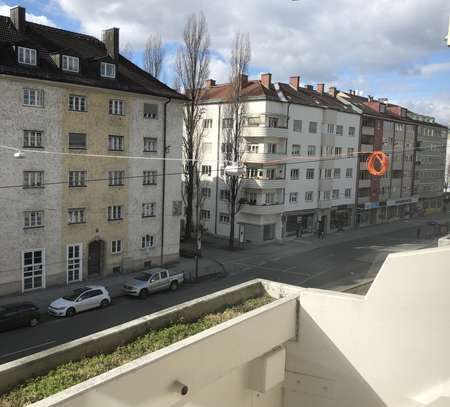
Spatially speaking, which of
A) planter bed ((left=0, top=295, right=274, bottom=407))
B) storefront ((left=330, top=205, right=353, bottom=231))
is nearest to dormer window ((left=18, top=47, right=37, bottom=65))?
planter bed ((left=0, top=295, right=274, bottom=407))

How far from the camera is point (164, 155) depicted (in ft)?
106

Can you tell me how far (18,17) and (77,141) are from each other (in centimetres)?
765

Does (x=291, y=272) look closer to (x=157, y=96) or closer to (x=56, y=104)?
(x=157, y=96)

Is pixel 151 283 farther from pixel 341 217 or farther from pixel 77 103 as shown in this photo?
pixel 341 217

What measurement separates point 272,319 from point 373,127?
50.0 metres

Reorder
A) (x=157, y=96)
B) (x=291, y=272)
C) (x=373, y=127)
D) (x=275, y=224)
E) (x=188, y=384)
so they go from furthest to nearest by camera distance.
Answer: (x=373, y=127)
(x=275, y=224)
(x=291, y=272)
(x=157, y=96)
(x=188, y=384)

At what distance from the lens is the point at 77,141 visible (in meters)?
27.7

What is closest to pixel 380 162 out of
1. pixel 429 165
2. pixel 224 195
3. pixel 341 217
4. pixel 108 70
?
pixel 108 70

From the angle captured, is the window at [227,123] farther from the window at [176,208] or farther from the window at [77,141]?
the window at [77,141]

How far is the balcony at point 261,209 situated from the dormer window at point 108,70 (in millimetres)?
17635

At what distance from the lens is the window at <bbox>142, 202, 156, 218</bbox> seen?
1258 inches

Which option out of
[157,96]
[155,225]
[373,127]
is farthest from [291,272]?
[373,127]

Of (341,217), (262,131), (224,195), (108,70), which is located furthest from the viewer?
(341,217)

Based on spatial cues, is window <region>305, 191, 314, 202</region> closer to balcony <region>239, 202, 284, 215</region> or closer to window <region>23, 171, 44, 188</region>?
balcony <region>239, 202, 284, 215</region>
